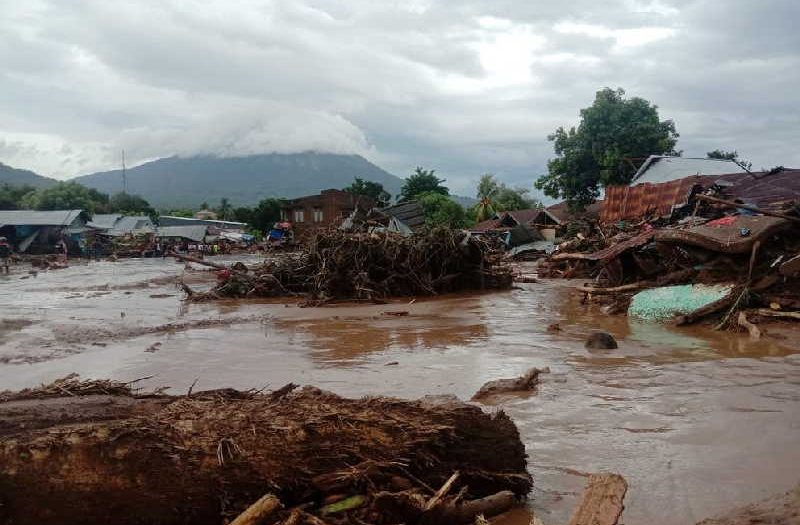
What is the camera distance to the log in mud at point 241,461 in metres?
2.73

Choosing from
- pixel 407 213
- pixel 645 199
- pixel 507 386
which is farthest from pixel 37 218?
pixel 507 386

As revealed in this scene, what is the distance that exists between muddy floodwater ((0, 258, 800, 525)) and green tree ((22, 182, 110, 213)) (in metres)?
46.2

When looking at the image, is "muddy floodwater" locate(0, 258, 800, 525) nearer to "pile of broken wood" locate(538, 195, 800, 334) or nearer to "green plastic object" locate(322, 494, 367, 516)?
"pile of broken wood" locate(538, 195, 800, 334)

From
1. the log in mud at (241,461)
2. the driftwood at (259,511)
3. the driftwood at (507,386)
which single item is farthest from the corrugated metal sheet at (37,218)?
the driftwood at (259,511)

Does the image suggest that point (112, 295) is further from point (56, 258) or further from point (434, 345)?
point (56, 258)

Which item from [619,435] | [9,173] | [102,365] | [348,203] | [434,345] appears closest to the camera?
[619,435]

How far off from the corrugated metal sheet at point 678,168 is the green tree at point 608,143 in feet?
18.5

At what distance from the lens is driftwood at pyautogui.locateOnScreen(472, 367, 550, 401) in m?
5.34

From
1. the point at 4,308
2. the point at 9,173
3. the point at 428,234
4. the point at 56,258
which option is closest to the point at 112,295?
the point at 4,308

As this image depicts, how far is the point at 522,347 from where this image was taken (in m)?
7.67

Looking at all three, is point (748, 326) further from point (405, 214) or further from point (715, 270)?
point (405, 214)

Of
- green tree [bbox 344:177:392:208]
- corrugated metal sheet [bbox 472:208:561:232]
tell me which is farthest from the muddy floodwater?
green tree [bbox 344:177:392:208]

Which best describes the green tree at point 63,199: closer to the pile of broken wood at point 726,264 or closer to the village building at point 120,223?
the village building at point 120,223

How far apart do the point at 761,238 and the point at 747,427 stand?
5.53 meters
